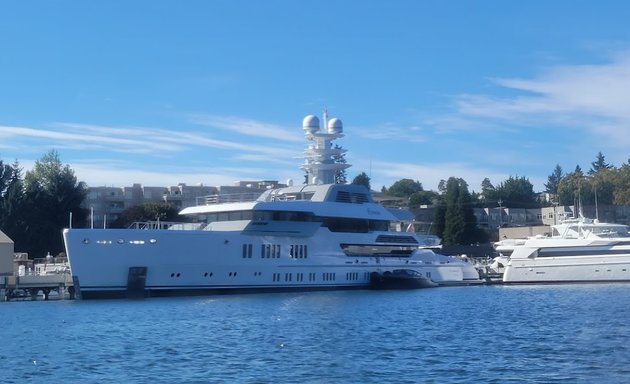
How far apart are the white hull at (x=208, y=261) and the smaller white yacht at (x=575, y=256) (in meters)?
14.8

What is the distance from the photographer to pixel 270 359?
2839 cm

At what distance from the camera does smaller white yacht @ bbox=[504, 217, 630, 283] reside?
73500 millimetres

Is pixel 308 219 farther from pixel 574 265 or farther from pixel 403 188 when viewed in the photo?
pixel 403 188

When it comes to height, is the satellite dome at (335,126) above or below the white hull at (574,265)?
above

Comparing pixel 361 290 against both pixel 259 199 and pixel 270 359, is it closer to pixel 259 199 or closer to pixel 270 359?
pixel 259 199

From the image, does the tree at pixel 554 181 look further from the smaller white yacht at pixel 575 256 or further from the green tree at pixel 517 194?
the smaller white yacht at pixel 575 256

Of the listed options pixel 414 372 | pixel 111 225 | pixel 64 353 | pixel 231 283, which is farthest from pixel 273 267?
pixel 111 225

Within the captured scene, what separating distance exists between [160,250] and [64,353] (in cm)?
2421

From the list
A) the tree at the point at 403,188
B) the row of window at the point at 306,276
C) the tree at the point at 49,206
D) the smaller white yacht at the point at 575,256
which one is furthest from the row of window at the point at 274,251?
the tree at the point at 403,188

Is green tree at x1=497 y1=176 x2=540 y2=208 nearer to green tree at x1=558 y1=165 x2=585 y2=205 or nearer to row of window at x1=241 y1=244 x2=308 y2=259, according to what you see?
green tree at x1=558 y1=165 x2=585 y2=205

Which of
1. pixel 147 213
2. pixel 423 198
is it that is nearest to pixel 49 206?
pixel 147 213

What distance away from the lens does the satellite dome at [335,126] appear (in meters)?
70.2

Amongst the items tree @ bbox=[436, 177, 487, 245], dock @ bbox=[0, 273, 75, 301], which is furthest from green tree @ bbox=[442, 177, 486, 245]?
dock @ bbox=[0, 273, 75, 301]

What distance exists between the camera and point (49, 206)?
305 ft
